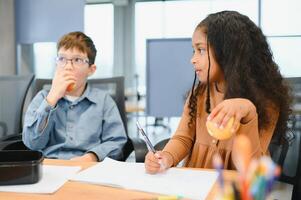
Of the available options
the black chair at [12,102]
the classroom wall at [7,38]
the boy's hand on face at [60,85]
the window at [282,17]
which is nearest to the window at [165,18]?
the window at [282,17]

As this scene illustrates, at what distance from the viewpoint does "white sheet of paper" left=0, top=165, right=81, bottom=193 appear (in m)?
0.81

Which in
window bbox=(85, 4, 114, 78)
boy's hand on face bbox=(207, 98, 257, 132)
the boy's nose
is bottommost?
boy's hand on face bbox=(207, 98, 257, 132)

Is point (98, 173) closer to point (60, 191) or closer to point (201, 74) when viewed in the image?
point (60, 191)

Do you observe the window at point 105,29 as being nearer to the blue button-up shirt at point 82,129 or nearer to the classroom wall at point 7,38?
the classroom wall at point 7,38

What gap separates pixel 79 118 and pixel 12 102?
707 millimetres

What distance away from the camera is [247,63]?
3.87 ft

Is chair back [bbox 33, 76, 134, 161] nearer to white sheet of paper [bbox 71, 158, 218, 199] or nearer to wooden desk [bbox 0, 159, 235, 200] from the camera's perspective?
white sheet of paper [bbox 71, 158, 218, 199]

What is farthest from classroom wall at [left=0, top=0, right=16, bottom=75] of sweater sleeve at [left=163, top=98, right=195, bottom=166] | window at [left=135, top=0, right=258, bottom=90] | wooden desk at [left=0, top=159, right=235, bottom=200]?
window at [left=135, top=0, right=258, bottom=90]

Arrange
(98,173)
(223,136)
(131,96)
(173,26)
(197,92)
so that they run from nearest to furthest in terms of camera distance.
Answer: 1. (223,136)
2. (98,173)
3. (197,92)
4. (131,96)
5. (173,26)

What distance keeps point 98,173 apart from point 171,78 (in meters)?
1.74

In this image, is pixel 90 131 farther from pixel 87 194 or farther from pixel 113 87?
pixel 87 194

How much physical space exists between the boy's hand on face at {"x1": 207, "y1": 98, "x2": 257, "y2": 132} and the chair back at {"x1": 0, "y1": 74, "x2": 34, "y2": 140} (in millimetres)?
1451

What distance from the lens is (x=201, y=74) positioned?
1150 millimetres

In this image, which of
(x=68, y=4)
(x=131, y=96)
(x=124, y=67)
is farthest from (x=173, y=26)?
(x=68, y=4)
